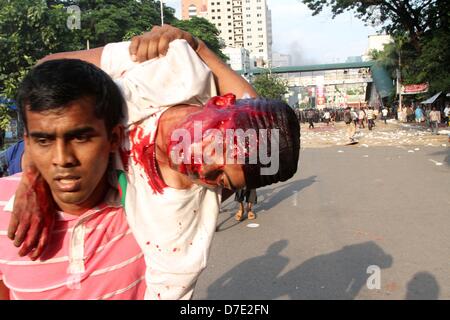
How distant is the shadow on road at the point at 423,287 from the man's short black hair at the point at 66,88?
3.17 meters

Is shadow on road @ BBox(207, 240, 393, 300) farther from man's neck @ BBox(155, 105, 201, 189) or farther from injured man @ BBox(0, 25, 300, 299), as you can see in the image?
man's neck @ BBox(155, 105, 201, 189)

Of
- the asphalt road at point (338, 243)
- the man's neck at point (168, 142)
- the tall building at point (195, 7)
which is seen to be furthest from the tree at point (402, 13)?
the tall building at point (195, 7)

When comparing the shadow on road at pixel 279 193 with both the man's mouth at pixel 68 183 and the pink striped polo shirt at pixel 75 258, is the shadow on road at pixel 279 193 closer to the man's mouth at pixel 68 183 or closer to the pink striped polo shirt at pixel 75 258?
the pink striped polo shirt at pixel 75 258

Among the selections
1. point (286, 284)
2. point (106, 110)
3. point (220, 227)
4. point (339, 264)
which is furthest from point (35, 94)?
point (220, 227)

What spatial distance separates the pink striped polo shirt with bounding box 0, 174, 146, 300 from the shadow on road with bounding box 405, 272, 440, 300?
9.52 feet

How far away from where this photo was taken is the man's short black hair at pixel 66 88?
1.04 metres

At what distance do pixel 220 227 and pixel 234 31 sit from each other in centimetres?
11648

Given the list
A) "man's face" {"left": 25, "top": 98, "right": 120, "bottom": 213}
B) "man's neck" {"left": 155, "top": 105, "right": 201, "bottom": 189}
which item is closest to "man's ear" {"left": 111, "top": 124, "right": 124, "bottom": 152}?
"man's face" {"left": 25, "top": 98, "right": 120, "bottom": 213}

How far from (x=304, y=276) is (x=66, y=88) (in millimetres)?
3381

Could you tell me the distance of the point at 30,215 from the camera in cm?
115

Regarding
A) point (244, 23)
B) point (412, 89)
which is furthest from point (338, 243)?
point (244, 23)

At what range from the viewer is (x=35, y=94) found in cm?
105

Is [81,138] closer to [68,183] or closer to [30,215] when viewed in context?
[68,183]

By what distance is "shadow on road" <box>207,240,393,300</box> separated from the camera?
3625 millimetres
